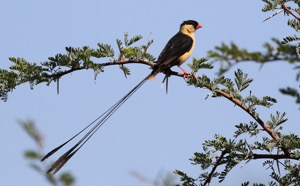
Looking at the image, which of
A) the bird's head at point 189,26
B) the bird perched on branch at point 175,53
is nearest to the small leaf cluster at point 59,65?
the bird perched on branch at point 175,53

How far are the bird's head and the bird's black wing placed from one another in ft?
1.81

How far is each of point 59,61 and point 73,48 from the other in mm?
125

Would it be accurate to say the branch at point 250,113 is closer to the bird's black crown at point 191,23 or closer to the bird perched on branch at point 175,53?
the bird perched on branch at point 175,53

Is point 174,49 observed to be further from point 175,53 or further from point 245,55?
point 245,55

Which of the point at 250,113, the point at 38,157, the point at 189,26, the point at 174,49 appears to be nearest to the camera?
the point at 38,157

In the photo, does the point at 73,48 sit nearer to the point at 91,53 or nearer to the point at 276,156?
the point at 91,53

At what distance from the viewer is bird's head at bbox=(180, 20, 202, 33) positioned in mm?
7289

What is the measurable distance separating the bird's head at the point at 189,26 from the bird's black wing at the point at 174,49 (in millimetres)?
553

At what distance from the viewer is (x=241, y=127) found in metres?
3.46

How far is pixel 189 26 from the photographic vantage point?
291 inches

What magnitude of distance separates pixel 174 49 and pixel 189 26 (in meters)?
1.66

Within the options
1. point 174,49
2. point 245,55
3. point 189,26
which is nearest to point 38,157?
point 245,55

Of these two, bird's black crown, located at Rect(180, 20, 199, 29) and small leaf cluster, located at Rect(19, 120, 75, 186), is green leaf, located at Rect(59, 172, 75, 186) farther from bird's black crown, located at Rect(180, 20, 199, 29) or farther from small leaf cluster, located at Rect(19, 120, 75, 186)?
bird's black crown, located at Rect(180, 20, 199, 29)

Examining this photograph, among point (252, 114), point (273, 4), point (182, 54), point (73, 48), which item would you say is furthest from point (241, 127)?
point (182, 54)
